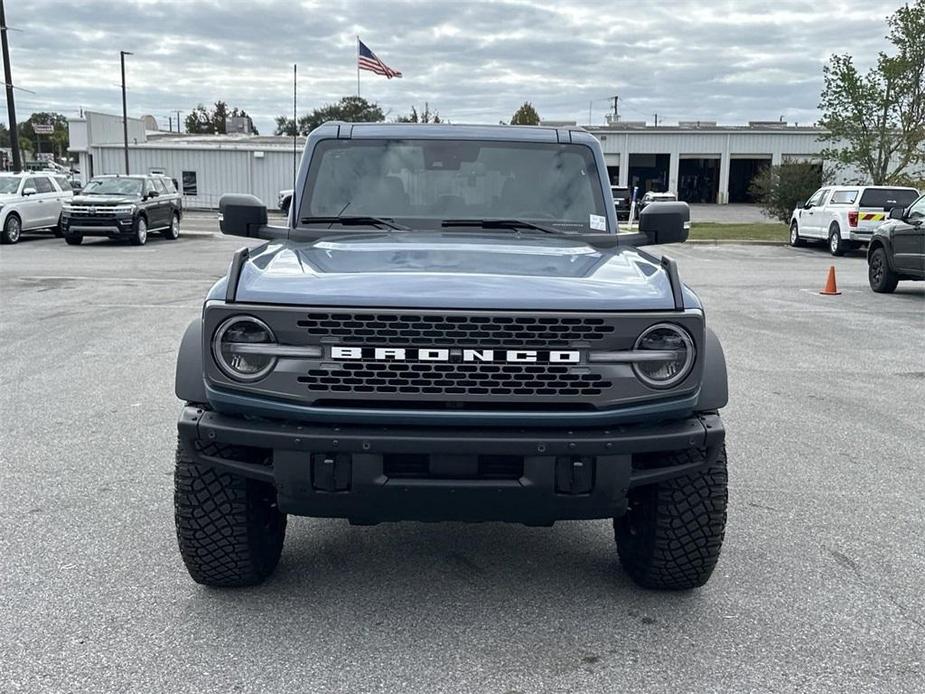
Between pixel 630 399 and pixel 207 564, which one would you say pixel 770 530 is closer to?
pixel 630 399

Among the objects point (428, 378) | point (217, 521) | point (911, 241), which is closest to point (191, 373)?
point (217, 521)

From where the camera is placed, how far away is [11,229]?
22.9 metres

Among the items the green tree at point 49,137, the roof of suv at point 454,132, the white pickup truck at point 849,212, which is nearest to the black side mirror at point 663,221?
the roof of suv at point 454,132

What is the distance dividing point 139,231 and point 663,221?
20897mm

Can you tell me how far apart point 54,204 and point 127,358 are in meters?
18.3

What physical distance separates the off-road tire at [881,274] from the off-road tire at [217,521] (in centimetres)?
1323

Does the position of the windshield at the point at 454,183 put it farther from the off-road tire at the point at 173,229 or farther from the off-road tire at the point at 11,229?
the off-road tire at the point at 173,229

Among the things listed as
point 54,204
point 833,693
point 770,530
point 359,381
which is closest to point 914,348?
point 770,530

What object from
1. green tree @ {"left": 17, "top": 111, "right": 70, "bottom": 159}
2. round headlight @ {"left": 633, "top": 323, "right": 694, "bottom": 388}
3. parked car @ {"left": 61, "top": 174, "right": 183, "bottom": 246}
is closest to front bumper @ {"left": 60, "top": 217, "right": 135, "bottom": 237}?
parked car @ {"left": 61, "top": 174, "right": 183, "bottom": 246}

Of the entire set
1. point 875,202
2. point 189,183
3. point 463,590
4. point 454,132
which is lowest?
point 463,590

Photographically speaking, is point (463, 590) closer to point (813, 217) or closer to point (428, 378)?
point (428, 378)

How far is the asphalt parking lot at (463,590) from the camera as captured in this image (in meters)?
3.18

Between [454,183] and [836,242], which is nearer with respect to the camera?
[454,183]

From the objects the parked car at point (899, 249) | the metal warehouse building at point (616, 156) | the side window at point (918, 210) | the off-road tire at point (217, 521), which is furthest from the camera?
the metal warehouse building at point (616, 156)
